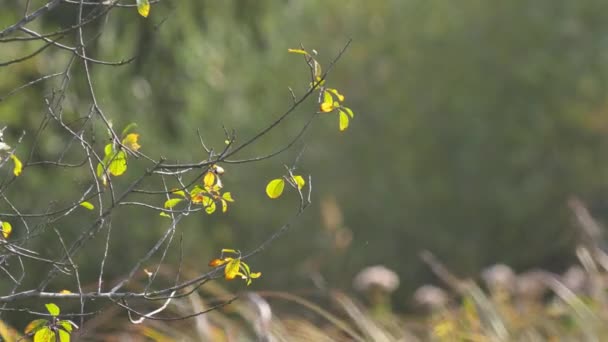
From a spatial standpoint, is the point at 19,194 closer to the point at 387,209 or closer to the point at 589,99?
the point at 387,209

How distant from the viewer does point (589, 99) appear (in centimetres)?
1025

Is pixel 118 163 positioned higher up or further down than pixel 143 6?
further down

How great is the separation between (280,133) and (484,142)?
193cm

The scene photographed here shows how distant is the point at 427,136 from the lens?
1038cm

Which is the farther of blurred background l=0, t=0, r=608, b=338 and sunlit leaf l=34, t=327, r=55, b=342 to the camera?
blurred background l=0, t=0, r=608, b=338

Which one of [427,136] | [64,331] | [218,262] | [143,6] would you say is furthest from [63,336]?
[427,136]

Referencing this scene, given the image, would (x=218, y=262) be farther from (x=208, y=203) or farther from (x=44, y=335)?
(x=44, y=335)

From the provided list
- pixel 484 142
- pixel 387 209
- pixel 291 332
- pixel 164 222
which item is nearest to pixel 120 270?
pixel 164 222

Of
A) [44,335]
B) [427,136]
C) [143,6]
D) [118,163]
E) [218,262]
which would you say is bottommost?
[44,335]

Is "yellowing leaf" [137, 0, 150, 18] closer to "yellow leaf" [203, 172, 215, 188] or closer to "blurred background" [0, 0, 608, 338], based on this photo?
"yellow leaf" [203, 172, 215, 188]

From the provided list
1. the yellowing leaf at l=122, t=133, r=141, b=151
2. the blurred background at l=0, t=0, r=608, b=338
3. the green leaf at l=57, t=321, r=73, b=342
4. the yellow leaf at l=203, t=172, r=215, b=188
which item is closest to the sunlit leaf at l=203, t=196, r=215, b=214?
the yellow leaf at l=203, t=172, r=215, b=188

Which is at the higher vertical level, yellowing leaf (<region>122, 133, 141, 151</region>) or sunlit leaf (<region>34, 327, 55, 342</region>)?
yellowing leaf (<region>122, 133, 141, 151</region>)

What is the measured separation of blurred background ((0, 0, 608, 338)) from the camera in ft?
32.3

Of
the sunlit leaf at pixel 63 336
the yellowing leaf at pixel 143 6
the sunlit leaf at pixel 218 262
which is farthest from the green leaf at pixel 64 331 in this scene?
the yellowing leaf at pixel 143 6
